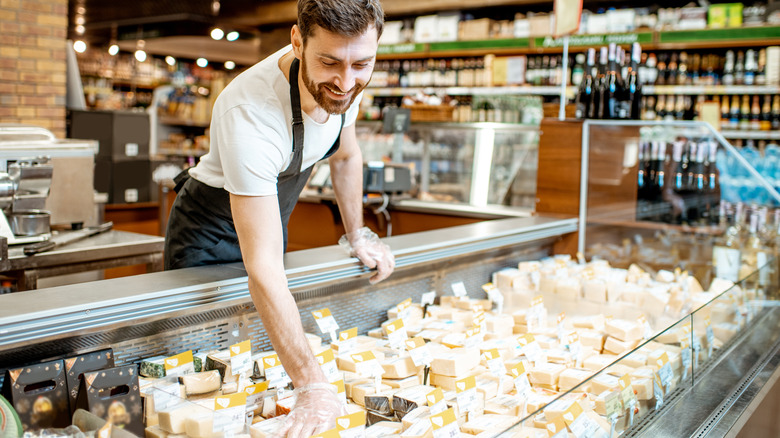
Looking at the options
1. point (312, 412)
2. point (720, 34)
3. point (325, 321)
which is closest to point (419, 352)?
point (325, 321)

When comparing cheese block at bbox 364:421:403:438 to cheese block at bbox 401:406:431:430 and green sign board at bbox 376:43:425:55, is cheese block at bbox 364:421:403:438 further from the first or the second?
green sign board at bbox 376:43:425:55

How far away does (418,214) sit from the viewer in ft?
13.7

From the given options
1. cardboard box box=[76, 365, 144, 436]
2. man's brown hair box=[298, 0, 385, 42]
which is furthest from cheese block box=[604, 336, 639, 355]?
cardboard box box=[76, 365, 144, 436]

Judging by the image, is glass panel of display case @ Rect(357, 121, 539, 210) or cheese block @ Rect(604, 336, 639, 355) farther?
glass panel of display case @ Rect(357, 121, 539, 210)

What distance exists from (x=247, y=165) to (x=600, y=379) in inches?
34.0

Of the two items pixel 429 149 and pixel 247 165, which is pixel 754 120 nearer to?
pixel 429 149

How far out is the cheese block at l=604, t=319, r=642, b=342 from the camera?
2014 mm

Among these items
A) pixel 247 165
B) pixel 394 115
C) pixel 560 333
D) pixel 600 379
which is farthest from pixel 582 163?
pixel 247 165

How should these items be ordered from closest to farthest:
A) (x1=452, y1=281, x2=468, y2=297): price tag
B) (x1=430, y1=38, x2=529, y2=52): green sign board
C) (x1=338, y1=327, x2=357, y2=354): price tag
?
1. (x1=338, y1=327, x2=357, y2=354): price tag
2. (x1=452, y1=281, x2=468, y2=297): price tag
3. (x1=430, y1=38, x2=529, y2=52): green sign board

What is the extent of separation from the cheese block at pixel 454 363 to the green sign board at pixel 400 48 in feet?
20.8

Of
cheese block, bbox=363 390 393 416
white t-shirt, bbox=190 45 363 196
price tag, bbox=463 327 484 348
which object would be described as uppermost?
white t-shirt, bbox=190 45 363 196

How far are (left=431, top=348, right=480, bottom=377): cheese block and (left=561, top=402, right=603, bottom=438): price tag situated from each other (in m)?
0.36

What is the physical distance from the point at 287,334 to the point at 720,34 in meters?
5.87

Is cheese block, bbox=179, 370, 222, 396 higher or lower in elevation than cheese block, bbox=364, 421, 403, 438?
higher
